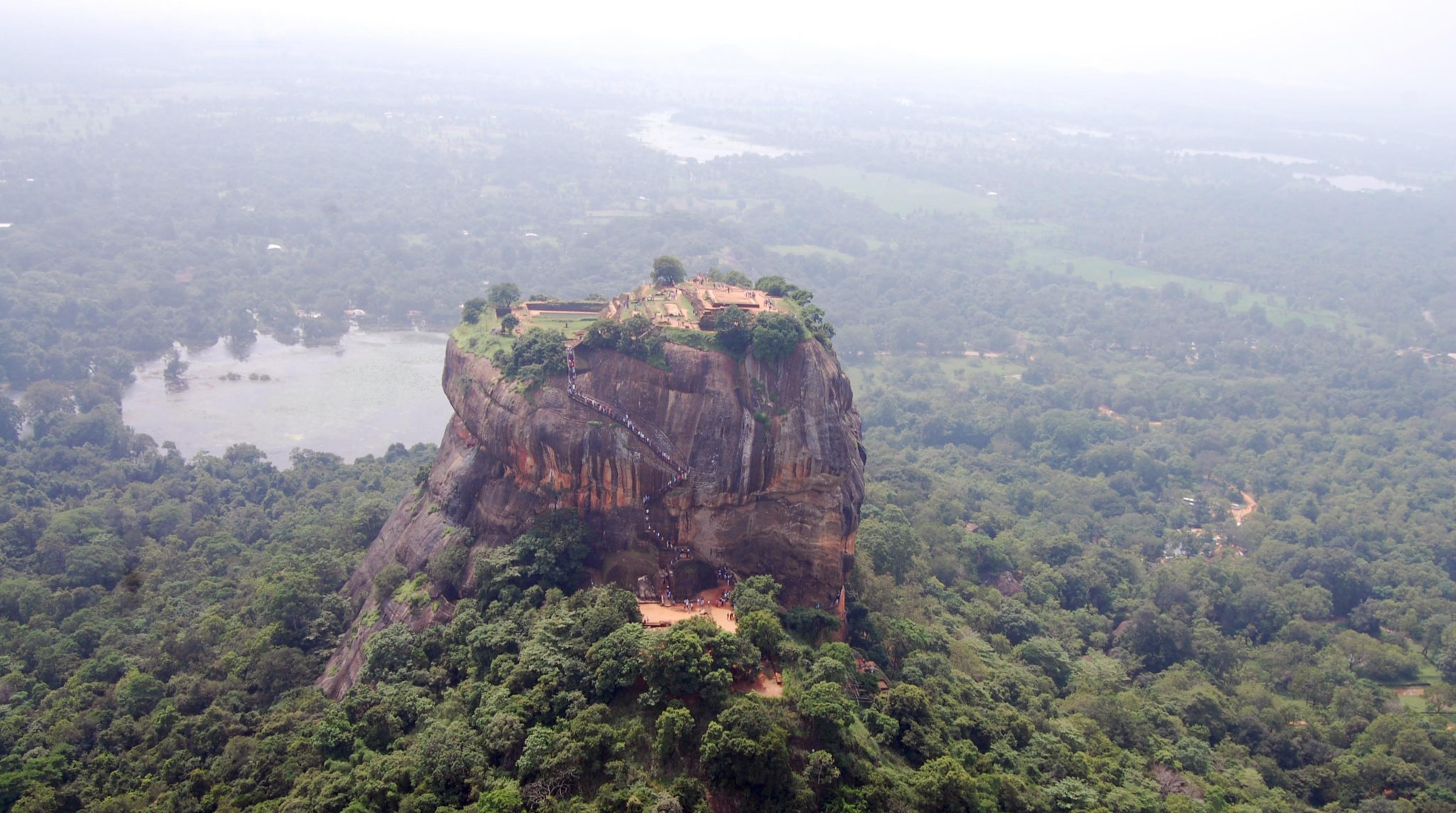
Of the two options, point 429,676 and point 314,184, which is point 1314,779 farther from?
point 314,184

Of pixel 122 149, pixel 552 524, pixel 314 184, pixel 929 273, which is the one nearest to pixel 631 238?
pixel 929 273

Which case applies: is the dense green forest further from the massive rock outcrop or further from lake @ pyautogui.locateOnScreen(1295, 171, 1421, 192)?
lake @ pyautogui.locateOnScreen(1295, 171, 1421, 192)

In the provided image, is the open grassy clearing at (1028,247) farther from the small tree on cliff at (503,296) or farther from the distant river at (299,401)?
the small tree on cliff at (503,296)

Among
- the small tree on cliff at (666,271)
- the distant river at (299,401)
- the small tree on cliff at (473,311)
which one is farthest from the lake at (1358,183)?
the small tree on cliff at (473,311)

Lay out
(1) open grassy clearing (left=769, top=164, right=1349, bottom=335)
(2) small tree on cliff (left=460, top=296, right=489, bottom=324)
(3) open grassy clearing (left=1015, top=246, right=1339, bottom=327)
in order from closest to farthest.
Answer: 1. (2) small tree on cliff (left=460, top=296, right=489, bottom=324)
2. (3) open grassy clearing (left=1015, top=246, right=1339, bottom=327)
3. (1) open grassy clearing (left=769, top=164, right=1349, bottom=335)

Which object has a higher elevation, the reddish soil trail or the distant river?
the distant river

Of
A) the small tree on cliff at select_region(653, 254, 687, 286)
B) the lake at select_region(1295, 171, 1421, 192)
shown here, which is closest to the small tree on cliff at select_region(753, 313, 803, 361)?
the small tree on cliff at select_region(653, 254, 687, 286)
